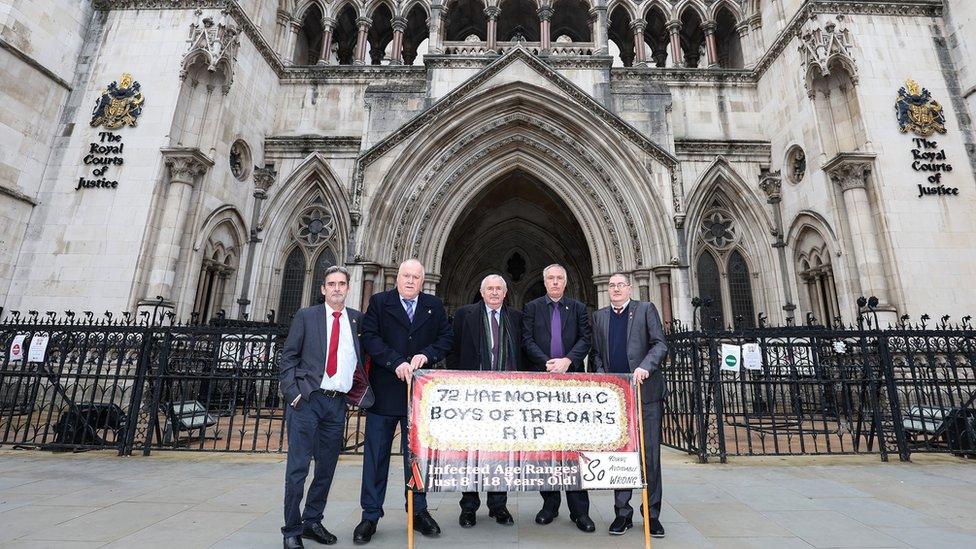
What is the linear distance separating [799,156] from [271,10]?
20.7 metres

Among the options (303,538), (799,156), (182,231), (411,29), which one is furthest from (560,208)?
(303,538)

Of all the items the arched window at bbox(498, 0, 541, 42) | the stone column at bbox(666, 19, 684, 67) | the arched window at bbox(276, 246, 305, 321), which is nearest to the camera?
the arched window at bbox(276, 246, 305, 321)

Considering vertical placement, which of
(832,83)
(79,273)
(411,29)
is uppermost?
(411,29)

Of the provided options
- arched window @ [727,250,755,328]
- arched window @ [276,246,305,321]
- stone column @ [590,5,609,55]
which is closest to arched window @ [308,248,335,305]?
arched window @ [276,246,305,321]

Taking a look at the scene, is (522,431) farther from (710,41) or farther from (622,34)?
(622,34)

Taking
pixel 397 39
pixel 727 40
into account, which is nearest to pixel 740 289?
pixel 727 40

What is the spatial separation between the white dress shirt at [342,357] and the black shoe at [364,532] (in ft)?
3.57

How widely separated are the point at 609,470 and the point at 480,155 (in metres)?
14.0

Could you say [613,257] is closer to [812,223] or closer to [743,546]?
[812,223]

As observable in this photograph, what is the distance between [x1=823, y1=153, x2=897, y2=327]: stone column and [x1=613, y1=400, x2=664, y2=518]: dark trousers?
12.0m

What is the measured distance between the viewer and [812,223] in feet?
47.4

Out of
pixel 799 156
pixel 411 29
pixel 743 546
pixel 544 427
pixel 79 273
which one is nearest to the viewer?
pixel 743 546

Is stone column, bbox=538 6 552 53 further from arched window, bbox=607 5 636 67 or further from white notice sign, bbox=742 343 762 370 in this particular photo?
white notice sign, bbox=742 343 762 370

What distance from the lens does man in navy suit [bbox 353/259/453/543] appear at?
383cm
